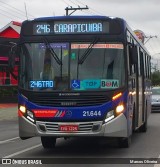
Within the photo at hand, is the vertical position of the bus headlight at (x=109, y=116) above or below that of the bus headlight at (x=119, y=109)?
below

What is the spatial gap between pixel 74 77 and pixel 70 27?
1.29 m

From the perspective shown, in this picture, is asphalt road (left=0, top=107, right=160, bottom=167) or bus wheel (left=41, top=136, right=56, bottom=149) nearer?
asphalt road (left=0, top=107, right=160, bottom=167)

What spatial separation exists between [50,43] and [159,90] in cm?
2255

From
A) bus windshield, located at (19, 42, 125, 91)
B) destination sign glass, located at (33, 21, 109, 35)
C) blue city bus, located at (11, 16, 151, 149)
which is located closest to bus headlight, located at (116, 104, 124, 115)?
blue city bus, located at (11, 16, 151, 149)

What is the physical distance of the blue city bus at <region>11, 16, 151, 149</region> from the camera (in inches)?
449

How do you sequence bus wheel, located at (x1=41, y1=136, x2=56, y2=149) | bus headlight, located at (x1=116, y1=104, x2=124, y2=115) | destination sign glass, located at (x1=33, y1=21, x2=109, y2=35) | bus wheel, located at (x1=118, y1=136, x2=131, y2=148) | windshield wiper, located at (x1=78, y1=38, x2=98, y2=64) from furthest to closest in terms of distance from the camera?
1. bus wheel, located at (x1=41, y1=136, x2=56, y2=149)
2. bus wheel, located at (x1=118, y1=136, x2=131, y2=148)
3. destination sign glass, located at (x1=33, y1=21, x2=109, y2=35)
4. windshield wiper, located at (x1=78, y1=38, x2=98, y2=64)
5. bus headlight, located at (x1=116, y1=104, x2=124, y2=115)

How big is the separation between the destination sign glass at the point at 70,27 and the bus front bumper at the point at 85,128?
2173mm

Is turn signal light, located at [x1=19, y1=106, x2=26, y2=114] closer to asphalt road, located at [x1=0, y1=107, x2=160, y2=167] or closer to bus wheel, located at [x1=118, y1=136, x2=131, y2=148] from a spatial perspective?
asphalt road, located at [x1=0, y1=107, x2=160, y2=167]

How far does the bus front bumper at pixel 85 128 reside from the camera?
1135 centimetres

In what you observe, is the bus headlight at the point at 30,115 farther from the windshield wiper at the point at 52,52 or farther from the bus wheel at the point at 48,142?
the bus wheel at the point at 48,142

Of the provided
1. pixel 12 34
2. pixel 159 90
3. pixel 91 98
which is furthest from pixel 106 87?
pixel 12 34

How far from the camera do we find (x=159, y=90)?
3359cm

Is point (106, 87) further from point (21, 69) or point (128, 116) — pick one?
point (21, 69)

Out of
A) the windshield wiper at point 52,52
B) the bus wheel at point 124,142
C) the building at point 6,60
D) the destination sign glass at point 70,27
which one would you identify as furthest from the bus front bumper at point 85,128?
the building at point 6,60
